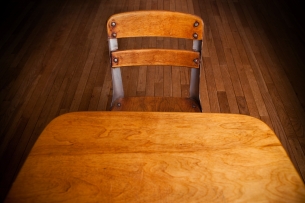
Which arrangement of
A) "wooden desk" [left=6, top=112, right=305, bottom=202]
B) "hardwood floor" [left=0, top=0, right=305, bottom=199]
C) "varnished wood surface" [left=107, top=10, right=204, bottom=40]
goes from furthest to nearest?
"hardwood floor" [left=0, top=0, right=305, bottom=199], "varnished wood surface" [left=107, top=10, right=204, bottom=40], "wooden desk" [left=6, top=112, right=305, bottom=202]

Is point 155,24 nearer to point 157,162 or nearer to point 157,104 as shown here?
point 157,104

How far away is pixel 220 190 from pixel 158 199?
0.55 feet

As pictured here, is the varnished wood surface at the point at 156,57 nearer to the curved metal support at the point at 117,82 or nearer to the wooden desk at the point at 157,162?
the curved metal support at the point at 117,82

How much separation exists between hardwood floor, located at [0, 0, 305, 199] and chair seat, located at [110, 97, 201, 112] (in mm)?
719

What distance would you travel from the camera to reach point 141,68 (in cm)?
250

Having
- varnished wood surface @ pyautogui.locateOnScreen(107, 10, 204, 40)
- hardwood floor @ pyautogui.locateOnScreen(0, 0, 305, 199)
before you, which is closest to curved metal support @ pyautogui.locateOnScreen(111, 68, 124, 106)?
varnished wood surface @ pyautogui.locateOnScreen(107, 10, 204, 40)

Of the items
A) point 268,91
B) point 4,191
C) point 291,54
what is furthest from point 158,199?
point 291,54

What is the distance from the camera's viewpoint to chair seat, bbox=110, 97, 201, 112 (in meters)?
1.34

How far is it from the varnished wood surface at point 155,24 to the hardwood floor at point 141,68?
1043 millimetres

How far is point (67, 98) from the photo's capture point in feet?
7.16

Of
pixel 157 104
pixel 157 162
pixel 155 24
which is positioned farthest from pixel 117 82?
pixel 157 162

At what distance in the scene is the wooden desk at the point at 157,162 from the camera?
698 mm

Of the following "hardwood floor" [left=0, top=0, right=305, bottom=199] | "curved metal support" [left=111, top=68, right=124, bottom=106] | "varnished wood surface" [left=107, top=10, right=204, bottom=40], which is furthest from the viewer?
"hardwood floor" [left=0, top=0, right=305, bottom=199]

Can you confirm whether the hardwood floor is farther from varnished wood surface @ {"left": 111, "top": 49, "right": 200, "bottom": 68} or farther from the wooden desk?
the wooden desk
